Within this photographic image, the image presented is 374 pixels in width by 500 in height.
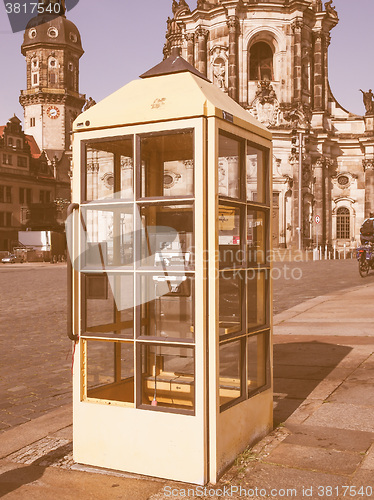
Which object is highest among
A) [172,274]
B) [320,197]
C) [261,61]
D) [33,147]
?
[261,61]

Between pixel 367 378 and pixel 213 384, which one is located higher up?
pixel 213 384

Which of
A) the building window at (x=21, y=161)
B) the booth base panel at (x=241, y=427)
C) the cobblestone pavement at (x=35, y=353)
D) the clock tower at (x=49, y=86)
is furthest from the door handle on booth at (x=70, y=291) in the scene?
the clock tower at (x=49, y=86)

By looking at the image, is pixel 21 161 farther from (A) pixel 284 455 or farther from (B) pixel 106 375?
(A) pixel 284 455

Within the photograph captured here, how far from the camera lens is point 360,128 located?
54.9 metres

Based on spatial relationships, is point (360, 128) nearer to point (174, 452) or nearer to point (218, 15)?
point (218, 15)

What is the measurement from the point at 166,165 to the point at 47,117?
79.2 metres

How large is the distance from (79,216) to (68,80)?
3230 inches

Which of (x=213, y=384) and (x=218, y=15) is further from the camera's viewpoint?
(x=218, y=15)

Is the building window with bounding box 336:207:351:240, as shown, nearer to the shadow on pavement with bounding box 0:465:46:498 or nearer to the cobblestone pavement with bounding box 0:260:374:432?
the cobblestone pavement with bounding box 0:260:374:432

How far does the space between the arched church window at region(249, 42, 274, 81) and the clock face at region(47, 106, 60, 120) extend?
3559 centimetres

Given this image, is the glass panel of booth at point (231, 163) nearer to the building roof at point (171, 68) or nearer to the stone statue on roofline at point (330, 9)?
the building roof at point (171, 68)

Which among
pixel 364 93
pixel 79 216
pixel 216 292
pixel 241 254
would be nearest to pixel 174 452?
pixel 216 292

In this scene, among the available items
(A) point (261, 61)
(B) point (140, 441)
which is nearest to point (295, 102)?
(A) point (261, 61)

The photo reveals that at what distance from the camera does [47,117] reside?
80000 millimetres
